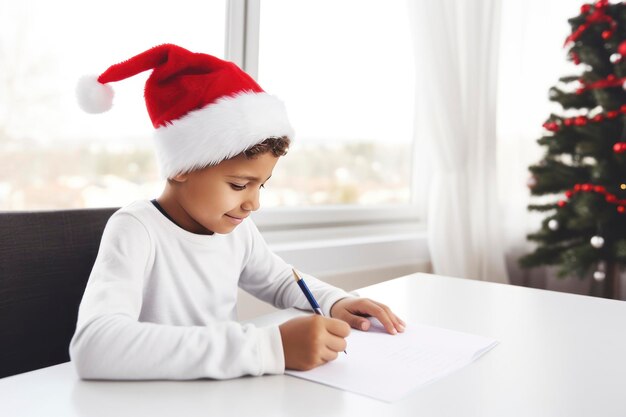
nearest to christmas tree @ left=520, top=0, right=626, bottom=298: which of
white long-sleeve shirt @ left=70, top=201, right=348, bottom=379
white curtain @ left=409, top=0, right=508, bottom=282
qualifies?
white curtain @ left=409, top=0, right=508, bottom=282

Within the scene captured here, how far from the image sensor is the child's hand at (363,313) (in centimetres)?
95

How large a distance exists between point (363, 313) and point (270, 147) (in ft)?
1.03

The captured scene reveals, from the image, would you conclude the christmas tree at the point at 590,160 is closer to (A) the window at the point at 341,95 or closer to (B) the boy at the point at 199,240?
(A) the window at the point at 341,95

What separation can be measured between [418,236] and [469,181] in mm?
327

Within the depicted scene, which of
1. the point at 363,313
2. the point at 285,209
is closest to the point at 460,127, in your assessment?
the point at 285,209

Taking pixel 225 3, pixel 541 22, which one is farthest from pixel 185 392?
pixel 541 22

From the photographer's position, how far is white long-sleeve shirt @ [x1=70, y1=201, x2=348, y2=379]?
0.71 metres

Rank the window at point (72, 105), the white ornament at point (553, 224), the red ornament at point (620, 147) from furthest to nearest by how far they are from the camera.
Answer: the white ornament at point (553, 224) → the red ornament at point (620, 147) → the window at point (72, 105)

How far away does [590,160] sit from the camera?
2564mm

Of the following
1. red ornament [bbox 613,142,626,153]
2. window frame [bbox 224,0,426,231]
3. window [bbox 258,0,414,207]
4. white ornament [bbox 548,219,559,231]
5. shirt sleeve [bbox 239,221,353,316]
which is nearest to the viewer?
shirt sleeve [bbox 239,221,353,316]

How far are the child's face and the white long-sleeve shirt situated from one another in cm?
6

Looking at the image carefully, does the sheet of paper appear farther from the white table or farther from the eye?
the eye

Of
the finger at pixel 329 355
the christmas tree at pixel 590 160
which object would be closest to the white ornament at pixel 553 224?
the christmas tree at pixel 590 160

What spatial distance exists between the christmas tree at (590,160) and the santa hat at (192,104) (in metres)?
1.81
